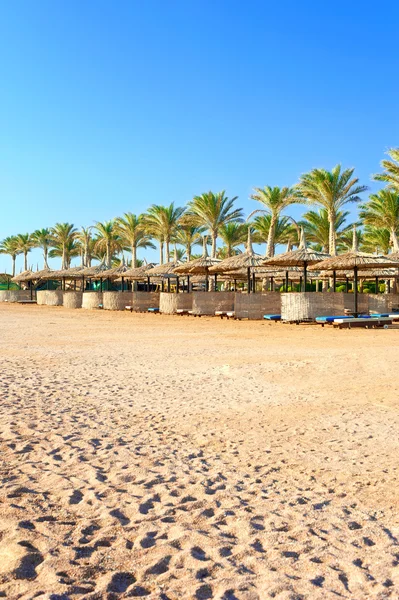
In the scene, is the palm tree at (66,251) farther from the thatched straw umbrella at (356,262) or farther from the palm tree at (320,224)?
the thatched straw umbrella at (356,262)

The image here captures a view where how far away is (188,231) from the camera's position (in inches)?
1756

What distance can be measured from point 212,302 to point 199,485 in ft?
65.3

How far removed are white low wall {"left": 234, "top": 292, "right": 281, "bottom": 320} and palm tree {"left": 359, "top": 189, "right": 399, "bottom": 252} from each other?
1188cm

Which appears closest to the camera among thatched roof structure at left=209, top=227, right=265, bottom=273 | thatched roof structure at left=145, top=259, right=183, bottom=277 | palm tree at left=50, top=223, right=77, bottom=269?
thatched roof structure at left=209, top=227, right=265, bottom=273

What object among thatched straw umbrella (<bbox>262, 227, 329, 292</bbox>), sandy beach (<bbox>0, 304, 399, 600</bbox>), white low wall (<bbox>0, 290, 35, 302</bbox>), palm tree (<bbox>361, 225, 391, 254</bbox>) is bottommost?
sandy beach (<bbox>0, 304, 399, 600</bbox>)

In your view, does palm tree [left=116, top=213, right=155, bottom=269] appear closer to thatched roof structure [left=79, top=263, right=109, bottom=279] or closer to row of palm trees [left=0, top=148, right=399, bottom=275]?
row of palm trees [left=0, top=148, right=399, bottom=275]

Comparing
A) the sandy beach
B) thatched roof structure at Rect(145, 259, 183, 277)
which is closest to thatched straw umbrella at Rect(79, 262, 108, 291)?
thatched roof structure at Rect(145, 259, 183, 277)

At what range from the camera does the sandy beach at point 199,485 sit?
2670 mm

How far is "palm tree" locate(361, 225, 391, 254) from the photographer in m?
39.8

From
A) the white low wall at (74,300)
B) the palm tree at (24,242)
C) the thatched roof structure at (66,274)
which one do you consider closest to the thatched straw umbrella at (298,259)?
the white low wall at (74,300)

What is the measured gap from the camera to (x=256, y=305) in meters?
21.6

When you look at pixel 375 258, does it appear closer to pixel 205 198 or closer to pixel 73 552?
pixel 73 552

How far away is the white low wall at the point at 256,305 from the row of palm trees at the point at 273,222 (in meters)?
3.86

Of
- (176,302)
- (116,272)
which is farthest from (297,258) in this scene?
(116,272)
